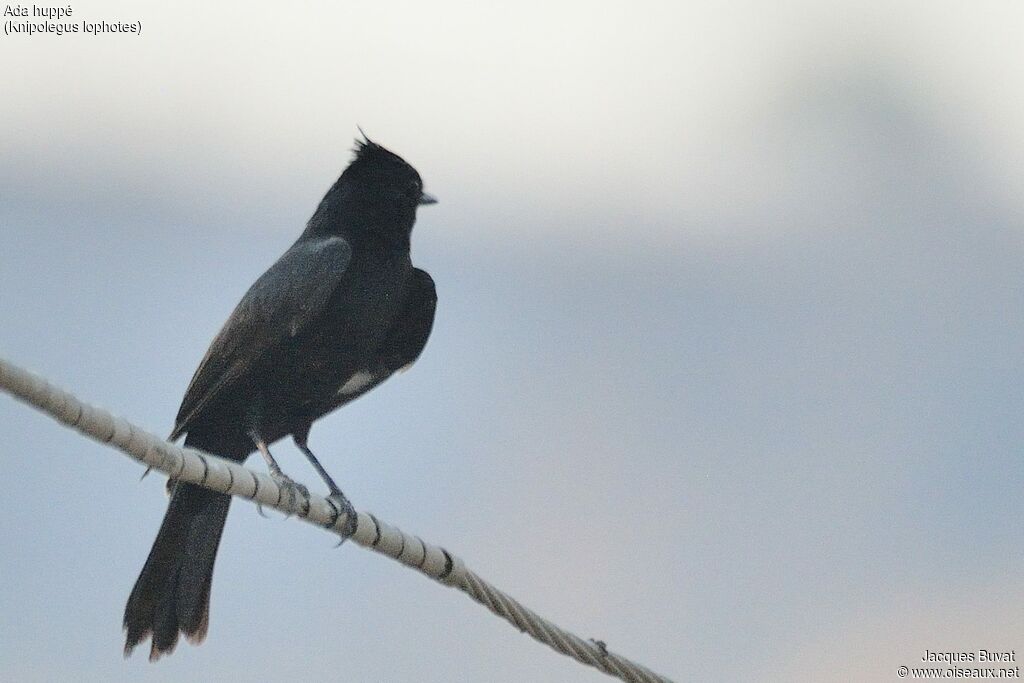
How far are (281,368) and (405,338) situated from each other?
0.80 metres

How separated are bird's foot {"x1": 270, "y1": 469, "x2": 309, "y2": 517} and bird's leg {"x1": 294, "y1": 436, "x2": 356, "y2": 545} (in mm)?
197

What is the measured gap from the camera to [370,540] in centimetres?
516

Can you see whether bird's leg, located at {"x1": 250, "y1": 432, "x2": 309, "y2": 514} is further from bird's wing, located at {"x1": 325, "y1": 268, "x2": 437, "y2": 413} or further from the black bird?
bird's wing, located at {"x1": 325, "y1": 268, "x2": 437, "y2": 413}

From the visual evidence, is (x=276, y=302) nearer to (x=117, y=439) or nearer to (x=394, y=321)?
(x=394, y=321)

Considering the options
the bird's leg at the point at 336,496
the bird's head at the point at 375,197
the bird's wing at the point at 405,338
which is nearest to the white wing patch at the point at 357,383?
the bird's wing at the point at 405,338

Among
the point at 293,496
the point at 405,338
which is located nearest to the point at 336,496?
the point at 405,338

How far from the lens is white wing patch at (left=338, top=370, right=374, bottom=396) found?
7395mm

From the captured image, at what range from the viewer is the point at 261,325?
279 inches

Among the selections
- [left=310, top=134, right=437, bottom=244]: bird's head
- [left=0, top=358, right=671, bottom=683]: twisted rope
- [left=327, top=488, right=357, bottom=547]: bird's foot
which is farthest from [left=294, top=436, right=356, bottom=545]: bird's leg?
[left=310, top=134, right=437, bottom=244]: bird's head

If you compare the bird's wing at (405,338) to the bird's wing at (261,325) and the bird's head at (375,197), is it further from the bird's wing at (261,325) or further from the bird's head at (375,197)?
the bird's wing at (261,325)

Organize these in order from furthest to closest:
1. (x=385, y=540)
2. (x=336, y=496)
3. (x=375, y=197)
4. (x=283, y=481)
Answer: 1. (x=375, y=197)
2. (x=336, y=496)
3. (x=283, y=481)
4. (x=385, y=540)

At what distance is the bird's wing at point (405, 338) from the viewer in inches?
299

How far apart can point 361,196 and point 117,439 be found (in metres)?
4.28

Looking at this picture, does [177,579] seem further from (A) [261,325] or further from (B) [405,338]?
(B) [405,338]
